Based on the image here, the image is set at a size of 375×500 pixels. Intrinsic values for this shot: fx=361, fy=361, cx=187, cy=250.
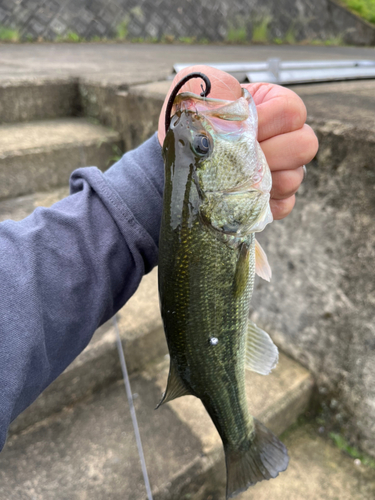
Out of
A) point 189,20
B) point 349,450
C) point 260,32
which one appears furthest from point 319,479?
point 260,32

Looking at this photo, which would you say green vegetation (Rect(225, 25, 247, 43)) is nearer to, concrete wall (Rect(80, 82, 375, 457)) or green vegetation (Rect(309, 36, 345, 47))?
green vegetation (Rect(309, 36, 345, 47))

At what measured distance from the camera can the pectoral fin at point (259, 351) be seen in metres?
1.12

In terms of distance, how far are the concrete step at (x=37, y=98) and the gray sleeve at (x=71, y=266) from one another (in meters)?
1.81

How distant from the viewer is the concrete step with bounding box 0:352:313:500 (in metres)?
1.48

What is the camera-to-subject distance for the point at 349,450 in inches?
73.4

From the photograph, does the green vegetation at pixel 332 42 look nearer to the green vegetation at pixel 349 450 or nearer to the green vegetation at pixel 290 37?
the green vegetation at pixel 290 37

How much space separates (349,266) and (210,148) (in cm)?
111

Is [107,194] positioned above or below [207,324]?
above

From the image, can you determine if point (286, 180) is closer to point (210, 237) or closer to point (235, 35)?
point (210, 237)

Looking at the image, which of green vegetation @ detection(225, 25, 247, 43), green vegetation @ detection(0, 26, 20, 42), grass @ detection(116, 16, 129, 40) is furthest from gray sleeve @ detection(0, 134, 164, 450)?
green vegetation @ detection(225, 25, 247, 43)

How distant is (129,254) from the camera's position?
1.21m

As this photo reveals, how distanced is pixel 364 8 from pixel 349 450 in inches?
446

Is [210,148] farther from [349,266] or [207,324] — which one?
[349,266]

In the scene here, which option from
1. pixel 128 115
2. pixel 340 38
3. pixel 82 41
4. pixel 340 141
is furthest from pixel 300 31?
pixel 340 141
